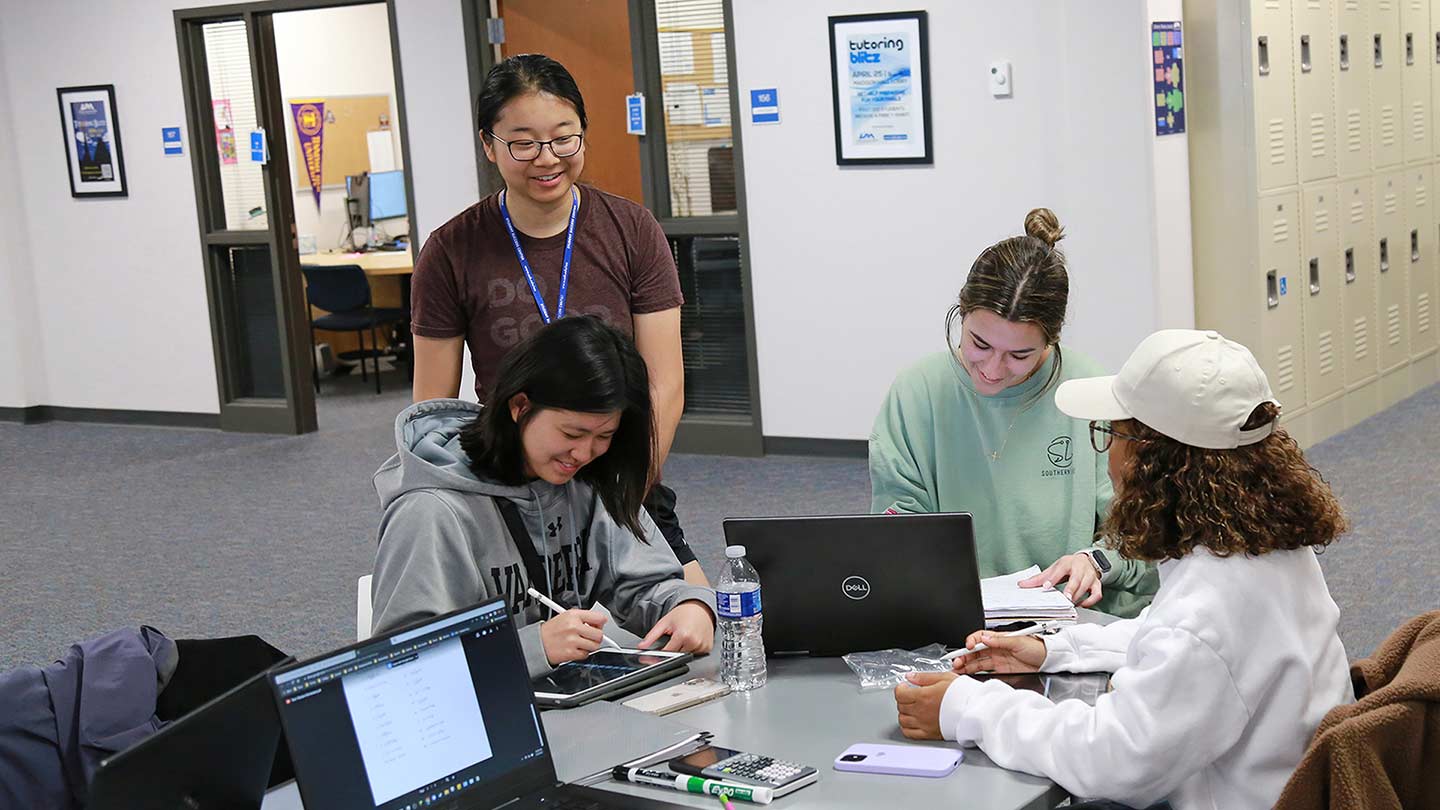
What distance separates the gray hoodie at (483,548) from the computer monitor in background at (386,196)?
797 cm

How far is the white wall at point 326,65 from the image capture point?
10.2 m

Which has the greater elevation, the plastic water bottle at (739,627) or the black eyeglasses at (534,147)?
the black eyeglasses at (534,147)

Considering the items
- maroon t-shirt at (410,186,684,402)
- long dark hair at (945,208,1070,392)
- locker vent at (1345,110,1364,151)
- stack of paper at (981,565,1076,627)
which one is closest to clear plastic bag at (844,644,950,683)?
stack of paper at (981,565,1076,627)

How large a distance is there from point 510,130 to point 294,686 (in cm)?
155

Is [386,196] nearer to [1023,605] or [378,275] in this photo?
[378,275]

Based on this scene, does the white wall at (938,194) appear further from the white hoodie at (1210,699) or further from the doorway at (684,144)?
the white hoodie at (1210,699)

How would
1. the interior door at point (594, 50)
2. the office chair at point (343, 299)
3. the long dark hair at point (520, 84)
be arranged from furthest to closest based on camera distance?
1. the office chair at point (343, 299)
2. the interior door at point (594, 50)
3. the long dark hair at point (520, 84)

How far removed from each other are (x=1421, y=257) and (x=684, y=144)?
3756 mm

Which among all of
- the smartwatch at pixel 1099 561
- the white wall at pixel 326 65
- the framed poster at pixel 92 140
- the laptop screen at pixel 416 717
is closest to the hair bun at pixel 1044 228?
the smartwatch at pixel 1099 561

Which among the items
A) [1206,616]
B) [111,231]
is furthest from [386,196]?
[1206,616]

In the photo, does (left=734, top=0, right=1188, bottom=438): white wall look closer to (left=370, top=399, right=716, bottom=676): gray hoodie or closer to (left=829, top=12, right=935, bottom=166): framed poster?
(left=829, top=12, right=935, bottom=166): framed poster

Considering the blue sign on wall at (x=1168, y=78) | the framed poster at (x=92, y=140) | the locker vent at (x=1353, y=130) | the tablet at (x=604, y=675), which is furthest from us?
the framed poster at (x=92, y=140)

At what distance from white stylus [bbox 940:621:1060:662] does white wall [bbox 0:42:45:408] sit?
790 centimetres

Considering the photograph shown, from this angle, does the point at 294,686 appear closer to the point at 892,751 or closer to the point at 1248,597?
the point at 892,751
